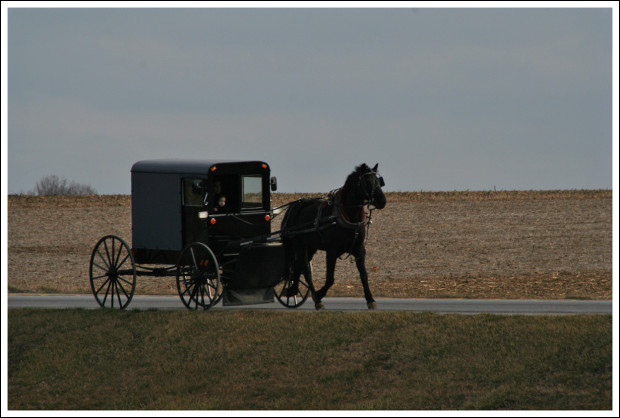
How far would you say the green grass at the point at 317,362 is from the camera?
580 inches

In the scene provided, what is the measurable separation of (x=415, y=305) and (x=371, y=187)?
4500mm

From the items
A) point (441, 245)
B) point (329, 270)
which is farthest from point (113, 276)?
point (441, 245)

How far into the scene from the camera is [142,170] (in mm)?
20062

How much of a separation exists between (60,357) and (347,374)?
600cm

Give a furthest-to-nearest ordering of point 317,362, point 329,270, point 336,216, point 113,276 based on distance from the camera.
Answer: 1. point 113,276
2. point 329,270
3. point 336,216
4. point 317,362

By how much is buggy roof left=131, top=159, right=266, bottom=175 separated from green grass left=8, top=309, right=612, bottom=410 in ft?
9.30

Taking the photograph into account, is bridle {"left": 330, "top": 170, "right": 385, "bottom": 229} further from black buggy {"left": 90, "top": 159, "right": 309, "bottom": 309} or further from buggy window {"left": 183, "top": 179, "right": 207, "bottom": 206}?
buggy window {"left": 183, "top": 179, "right": 207, "bottom": 206}

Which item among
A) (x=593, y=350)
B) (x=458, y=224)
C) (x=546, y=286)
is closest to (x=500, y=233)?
(x=458, y=224)

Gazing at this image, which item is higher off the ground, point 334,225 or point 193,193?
point 193,193

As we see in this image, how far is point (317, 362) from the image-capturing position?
645 inches

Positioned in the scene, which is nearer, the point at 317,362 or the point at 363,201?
the point at 317,362

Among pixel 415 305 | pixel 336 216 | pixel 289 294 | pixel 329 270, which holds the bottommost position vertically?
pixel 415 305

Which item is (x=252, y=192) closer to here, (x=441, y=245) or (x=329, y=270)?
(x=329, y=270)

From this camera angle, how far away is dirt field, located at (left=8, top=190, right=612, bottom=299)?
27.9 m
